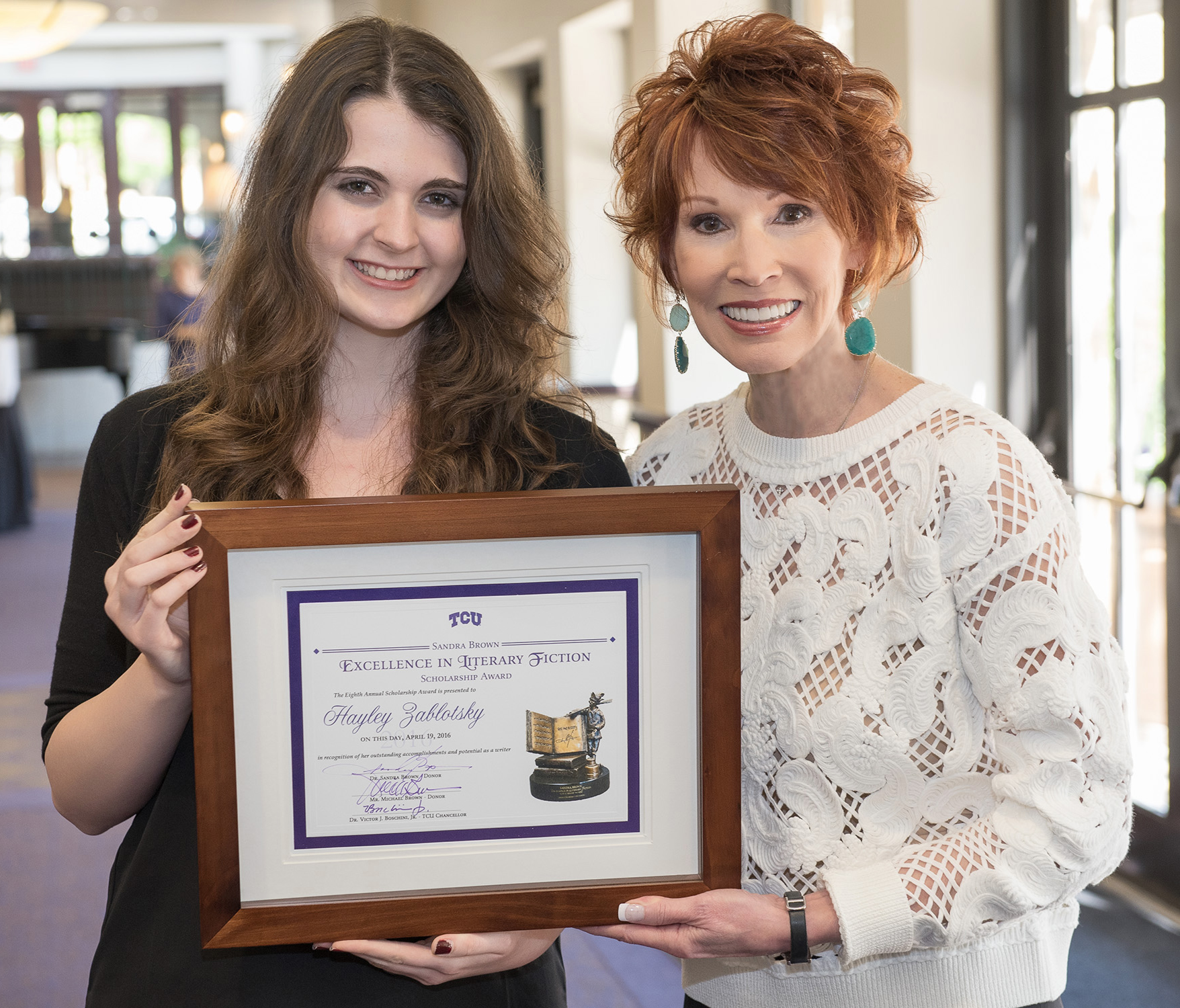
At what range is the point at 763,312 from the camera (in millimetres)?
1248

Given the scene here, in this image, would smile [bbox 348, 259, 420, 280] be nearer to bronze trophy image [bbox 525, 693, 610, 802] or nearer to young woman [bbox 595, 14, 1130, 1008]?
young woman [bbox 595, 14, 1130, 1008]

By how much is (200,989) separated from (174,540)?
51 centimetres

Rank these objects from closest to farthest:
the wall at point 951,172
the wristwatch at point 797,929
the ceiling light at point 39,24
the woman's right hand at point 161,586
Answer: the woman's right hand at point 161,586 < the wristwatch at point 797,929 < the wall at point 951,172 < the ceiling light at point 39,24

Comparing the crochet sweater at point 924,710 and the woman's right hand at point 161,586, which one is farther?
the crochet sweater at point 924,710

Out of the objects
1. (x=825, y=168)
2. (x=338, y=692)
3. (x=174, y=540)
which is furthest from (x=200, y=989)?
(x=825, y=168)

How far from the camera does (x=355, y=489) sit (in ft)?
4.50

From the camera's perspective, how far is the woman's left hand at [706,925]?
109 cm

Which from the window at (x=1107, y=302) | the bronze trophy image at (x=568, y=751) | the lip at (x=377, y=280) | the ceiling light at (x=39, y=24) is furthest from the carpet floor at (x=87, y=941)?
the ceiling light at (x=39, y=24)

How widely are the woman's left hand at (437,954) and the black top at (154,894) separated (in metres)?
0.11

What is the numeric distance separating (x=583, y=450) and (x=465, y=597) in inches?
15.5

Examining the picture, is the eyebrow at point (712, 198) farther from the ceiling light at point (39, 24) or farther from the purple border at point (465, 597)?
the ceiling light at point (39, 24)

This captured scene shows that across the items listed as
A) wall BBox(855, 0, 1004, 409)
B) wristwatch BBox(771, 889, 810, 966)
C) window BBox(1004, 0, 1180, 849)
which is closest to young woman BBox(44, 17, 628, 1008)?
wristwatch BBox(771, 889, 810, 966)

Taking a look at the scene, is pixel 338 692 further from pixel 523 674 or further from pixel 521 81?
pixel 521 81
